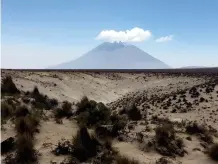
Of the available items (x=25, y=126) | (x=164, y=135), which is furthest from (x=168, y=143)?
(x=25, y=126)

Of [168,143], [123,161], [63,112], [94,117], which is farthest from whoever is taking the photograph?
[63,112]

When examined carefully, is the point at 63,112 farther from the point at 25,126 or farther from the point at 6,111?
the point at 25,126

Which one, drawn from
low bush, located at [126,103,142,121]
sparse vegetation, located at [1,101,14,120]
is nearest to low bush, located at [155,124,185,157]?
sparse vegetation, located at [1,101,14,120]

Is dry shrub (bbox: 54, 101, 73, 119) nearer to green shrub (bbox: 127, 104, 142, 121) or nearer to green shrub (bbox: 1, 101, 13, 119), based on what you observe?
green shrub (bbox: 1, 101, 13, 119)

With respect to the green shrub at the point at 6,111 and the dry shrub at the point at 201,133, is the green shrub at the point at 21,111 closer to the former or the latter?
the green shrub at the point at 6,111

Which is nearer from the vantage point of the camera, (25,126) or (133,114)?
(25,126)

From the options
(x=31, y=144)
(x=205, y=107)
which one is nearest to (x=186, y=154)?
(x=31, y=144)

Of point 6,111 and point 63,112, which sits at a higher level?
point 6,111

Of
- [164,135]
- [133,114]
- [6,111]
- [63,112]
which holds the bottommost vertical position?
[133,114]

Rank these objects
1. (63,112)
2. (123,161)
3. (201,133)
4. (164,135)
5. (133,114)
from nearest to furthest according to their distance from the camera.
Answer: (123,161) → (164,135) → (201,133) → (63,112) → (133,114)

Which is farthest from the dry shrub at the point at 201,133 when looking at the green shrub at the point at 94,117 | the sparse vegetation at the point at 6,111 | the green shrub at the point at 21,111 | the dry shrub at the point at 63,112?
the sparse vegetation at the point at 6,111

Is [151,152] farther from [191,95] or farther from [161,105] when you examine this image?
[191,95]
